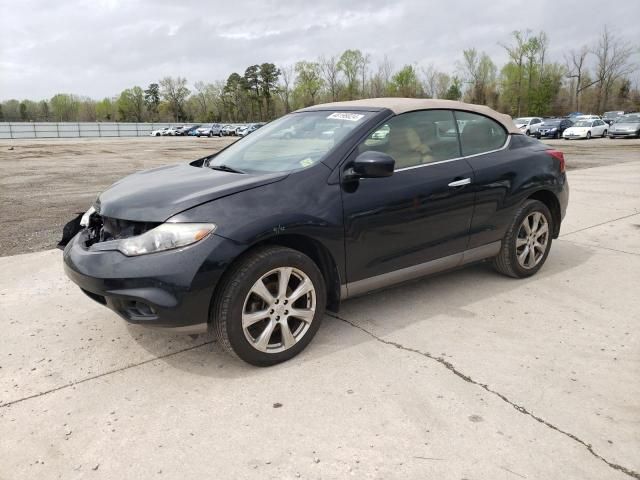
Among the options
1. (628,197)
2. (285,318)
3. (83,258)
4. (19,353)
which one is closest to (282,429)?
(285,318)

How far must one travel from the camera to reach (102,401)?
2.86 metres

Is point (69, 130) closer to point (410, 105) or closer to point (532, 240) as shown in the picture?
point (410, 105)

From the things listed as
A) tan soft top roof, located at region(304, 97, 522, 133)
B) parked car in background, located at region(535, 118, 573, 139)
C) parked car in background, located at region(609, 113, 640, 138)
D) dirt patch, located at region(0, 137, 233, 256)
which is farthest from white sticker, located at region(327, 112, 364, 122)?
parked car in background, located at region(535, 118, 573, 139)

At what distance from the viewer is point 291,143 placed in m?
3.83

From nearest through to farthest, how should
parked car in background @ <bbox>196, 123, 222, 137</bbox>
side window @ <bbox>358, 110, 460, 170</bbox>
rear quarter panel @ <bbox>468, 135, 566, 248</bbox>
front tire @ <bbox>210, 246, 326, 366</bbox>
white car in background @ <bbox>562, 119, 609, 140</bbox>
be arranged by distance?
front tire @ <bbox>210, 246, 326, 366</bbox> → side window @ <bbox>358, 110, 460, 170</bbox> → rear quarter panel @ <bbox>468, 135, 566, 248</bbox> → white car in background @ <bbox>562, 119, 609, 140</bbox> → parked car in background @ <bbox>196, 123, 222, 137</bbox>

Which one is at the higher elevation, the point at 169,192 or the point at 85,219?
the point at 169,192

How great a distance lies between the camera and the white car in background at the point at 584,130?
35219mm

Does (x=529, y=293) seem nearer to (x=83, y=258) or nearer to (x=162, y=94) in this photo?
(x=83, y=258)

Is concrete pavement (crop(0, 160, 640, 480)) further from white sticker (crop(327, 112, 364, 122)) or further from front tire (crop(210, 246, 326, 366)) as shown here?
white sticker (crop(327, 112, 364, 122))

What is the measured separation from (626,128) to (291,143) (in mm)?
37198

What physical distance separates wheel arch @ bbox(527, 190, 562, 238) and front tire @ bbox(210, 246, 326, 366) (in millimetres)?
2552

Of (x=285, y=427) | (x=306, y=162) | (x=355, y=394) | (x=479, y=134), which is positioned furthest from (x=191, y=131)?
(x=285, y=427)

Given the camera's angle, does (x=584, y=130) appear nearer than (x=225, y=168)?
No

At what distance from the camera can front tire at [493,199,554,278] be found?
4503 millimetres
